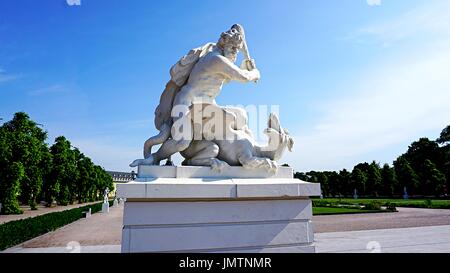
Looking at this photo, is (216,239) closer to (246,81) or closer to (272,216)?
(272,216)

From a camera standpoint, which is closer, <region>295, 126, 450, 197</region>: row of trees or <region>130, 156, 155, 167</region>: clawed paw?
<region>130, 156, 155, 167</region>: clawed paw

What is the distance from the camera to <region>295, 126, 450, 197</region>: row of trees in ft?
137

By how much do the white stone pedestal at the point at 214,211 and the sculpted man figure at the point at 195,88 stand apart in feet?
1.32

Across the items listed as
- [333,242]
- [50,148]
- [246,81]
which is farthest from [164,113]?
[50,148]

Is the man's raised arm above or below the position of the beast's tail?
above

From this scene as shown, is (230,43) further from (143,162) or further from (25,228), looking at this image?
(25,228)

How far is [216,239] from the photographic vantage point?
3.76 metres

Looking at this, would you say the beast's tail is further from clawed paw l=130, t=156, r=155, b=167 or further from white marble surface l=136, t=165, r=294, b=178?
white marble surface l=136, t=165, r=294, b=178

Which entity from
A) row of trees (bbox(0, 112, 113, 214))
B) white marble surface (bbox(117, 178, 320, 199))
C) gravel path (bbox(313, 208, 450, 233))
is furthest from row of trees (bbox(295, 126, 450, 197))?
white marble surface (bbox(117, 178, 320, 199))

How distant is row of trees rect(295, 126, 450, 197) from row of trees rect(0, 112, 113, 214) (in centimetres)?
4354

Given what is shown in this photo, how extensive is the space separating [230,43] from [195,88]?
0.91 m

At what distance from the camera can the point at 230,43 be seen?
4676mm

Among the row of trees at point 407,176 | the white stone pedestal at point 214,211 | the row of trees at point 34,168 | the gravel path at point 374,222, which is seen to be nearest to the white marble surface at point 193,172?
the white stone pedestal at point 214,211

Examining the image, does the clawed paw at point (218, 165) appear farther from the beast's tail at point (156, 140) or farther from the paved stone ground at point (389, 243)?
the paved stone ground at point (389, 243)
